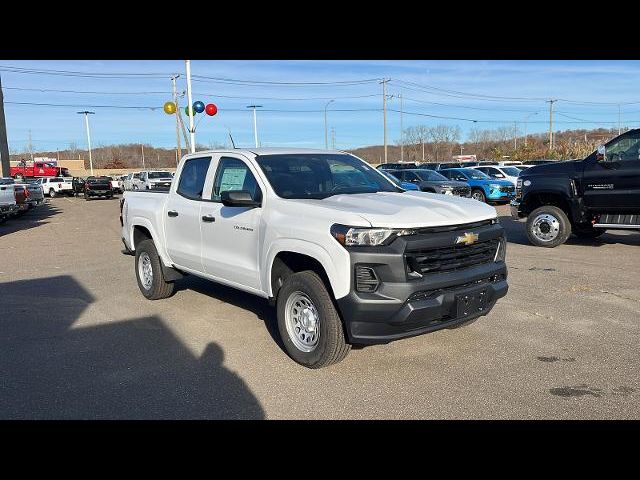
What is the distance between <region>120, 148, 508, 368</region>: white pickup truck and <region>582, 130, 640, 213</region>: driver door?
6.13 metres

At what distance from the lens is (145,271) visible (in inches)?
292

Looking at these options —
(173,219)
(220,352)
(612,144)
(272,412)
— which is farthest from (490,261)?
(612,144)

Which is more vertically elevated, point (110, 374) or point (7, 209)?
point (7, 209)

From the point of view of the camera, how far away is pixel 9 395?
4.26 meters

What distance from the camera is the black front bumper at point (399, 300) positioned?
4109 mm

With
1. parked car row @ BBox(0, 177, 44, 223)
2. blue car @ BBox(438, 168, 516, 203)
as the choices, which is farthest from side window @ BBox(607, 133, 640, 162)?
parked car row @ BBox(0, 177, 44, 223)

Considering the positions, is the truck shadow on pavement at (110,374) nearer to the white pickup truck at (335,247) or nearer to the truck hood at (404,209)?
the white pickup truck at (335,247)

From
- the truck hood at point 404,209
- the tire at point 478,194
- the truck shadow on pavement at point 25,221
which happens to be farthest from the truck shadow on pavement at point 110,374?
the tire at point 478,194

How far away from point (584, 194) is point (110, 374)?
30.1 ft

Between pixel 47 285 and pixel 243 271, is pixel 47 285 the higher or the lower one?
the lower one

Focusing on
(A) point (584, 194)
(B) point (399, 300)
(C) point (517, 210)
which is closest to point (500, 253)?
(B) point (399, 300)

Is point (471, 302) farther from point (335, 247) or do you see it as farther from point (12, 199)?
point (12, 199)
